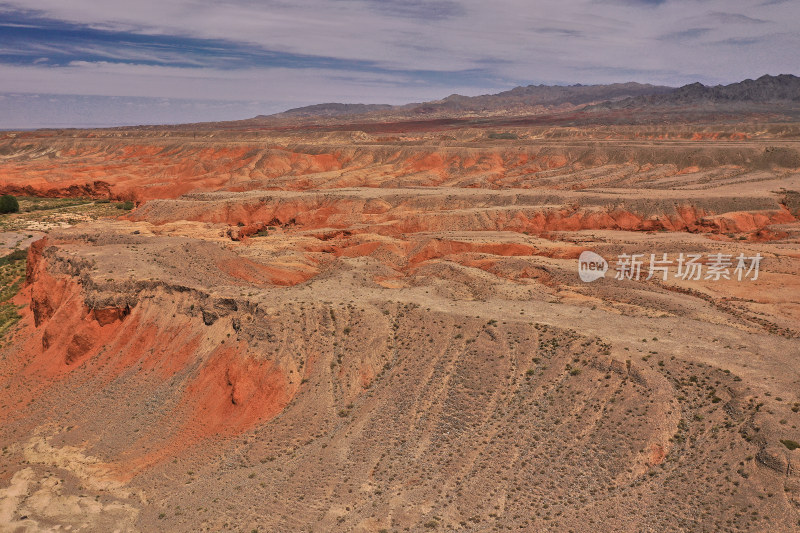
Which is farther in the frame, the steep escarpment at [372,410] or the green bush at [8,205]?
the green bush at [8,205]

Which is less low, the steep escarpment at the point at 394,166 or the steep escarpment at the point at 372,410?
the steep escarpment at the point at 394,166

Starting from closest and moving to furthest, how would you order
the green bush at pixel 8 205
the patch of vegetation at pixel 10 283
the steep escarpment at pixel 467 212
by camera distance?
the patch of vegetation at pixel 10 283 → the steep escarpment at pixel 467 212 → the green bush at pixel 8 205

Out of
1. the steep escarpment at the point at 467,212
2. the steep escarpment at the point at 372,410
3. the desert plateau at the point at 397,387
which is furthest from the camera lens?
the steep escarpment at the point at 467,212

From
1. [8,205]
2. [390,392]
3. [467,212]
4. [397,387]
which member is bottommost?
[390,392]

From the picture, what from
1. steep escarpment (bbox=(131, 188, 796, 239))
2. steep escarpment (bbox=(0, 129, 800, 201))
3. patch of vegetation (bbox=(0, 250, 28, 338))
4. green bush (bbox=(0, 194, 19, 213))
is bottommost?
patch of vegetation (bbox=(0, 250, 28, 338))

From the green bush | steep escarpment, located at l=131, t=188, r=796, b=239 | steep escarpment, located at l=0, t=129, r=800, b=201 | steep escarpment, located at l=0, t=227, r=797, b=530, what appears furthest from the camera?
steep escarpment, located at l=0, t=129, r=800, b=201

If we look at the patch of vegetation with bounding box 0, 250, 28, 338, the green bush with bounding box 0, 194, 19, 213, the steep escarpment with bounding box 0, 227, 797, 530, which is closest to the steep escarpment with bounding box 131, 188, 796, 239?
the patch of vegetation with bounding box 0, 250, 28, 338

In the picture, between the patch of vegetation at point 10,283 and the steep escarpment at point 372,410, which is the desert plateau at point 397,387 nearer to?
the steep escarpment at point 372,410

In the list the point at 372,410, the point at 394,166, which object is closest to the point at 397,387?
the point at 372,410

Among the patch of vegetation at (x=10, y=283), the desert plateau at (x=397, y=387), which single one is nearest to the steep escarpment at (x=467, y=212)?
the desert plateau at (x=397, y=387)

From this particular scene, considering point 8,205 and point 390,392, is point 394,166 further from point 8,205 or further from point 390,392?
point 390,392

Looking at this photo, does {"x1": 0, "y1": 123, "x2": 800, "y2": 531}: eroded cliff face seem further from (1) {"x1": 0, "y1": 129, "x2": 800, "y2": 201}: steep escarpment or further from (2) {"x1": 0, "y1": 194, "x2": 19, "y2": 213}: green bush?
(2) {"x1": 0, "y1": 194, "x2": 19, "y2": 213}: green bush

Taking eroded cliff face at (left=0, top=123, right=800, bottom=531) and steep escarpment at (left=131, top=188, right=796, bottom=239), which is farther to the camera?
steep escarpment at (left=131, top=188, right=796, bottom=239)
